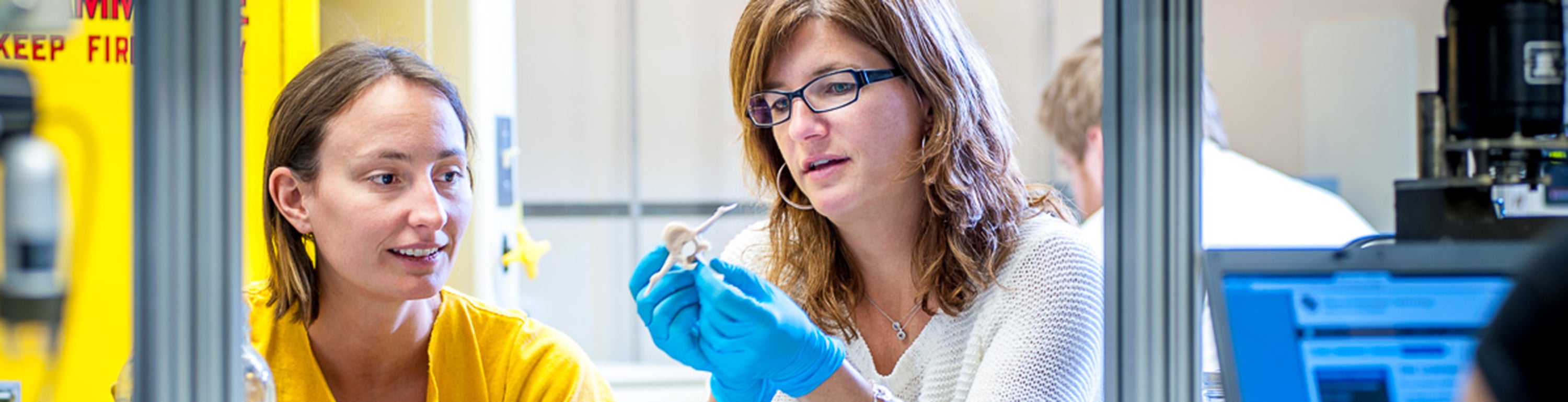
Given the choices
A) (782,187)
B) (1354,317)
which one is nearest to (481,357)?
(782,187)

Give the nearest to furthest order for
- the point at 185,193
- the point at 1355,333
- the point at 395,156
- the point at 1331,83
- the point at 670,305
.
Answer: the point at 185,193, the point at 1355,333, the point at 670,305, the point at 395,156, the point at 1331,83

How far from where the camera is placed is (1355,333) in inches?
34.1

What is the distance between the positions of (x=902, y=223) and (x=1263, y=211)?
1.13m

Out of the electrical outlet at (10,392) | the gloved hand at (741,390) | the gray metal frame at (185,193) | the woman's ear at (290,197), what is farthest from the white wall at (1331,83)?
the gray metal frame at (185,193)

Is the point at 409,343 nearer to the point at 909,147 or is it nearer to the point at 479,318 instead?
the point at 479,318

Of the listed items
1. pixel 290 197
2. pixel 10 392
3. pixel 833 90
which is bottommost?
pixel 10 392

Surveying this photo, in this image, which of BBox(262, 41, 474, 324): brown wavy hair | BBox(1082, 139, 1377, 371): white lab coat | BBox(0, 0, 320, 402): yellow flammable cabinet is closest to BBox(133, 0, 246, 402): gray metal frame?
BBox(262, 41, 474, 324): brown wavy hair

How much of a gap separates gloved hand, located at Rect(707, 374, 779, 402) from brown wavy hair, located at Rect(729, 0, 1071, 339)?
0.68ft

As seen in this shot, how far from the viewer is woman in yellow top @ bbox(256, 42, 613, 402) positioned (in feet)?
4.02

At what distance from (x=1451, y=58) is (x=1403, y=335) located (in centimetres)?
33

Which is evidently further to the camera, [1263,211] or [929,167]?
[1263,211]

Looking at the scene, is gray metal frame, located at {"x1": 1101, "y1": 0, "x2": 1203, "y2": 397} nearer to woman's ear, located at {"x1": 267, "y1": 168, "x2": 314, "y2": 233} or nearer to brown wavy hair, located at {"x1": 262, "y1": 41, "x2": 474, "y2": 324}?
brown wavy hair, located at {"x1": 262, "y1": 41, "x2": 474, "y2": 324}

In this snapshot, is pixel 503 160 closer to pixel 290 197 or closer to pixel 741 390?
pixel 290 197

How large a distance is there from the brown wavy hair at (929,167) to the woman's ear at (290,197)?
0.51m
